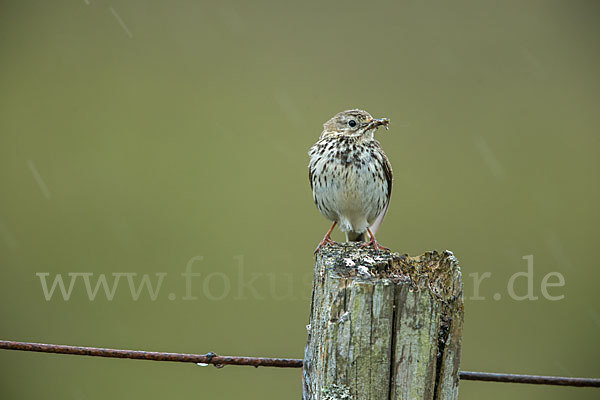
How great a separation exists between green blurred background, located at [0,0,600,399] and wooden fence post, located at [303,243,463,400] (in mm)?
4088

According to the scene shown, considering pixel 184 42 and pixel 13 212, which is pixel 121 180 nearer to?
pixel 13 212

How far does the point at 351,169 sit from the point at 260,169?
373 cm

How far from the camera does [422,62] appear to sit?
25.9 ft

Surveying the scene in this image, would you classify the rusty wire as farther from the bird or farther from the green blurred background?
the green blurred background

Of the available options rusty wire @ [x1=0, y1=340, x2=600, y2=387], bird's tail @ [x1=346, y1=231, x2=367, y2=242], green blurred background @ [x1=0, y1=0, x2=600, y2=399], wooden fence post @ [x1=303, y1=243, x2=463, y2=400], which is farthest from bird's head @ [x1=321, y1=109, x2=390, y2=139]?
green blurred background @ [x1=0, y1=0, x2=600, y2=399]

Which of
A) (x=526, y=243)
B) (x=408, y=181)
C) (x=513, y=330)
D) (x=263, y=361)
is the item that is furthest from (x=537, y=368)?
(x=263, y=361)

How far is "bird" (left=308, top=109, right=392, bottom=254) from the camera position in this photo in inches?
154

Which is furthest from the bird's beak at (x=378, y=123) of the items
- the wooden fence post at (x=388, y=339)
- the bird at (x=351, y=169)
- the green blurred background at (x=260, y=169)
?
the green blurred background at (x=260, y=169)

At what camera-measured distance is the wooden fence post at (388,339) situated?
1974 mm

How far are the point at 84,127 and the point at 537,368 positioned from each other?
5.86 m

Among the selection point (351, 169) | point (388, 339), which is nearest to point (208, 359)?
point (388, 339)

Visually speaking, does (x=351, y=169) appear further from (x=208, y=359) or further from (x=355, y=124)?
(x=208, y=359)

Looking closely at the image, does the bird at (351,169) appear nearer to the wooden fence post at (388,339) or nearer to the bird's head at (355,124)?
the bird's head at (355,124)

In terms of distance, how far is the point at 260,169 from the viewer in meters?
7.56
